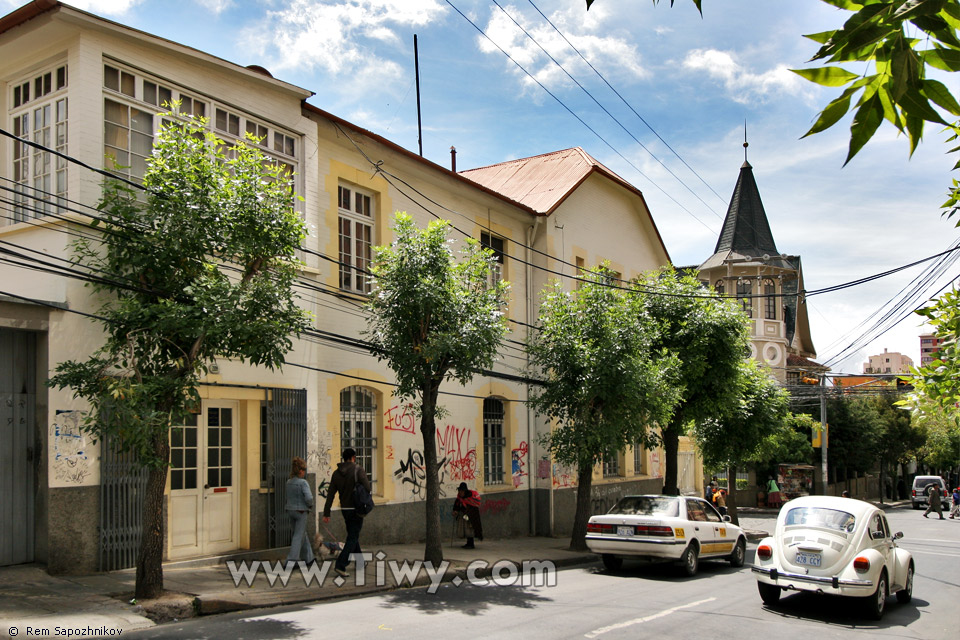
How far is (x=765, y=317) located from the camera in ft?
158

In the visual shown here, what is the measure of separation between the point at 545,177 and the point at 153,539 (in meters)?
18.0

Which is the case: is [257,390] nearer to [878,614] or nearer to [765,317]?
[878,614]

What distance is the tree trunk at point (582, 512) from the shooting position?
1808 centimetres

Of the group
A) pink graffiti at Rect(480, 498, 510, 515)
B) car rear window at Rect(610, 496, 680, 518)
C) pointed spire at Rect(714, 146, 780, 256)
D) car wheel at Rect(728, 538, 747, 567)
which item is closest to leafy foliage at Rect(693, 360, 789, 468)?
pink graffiti at Rect(480, 498, 510, 515)

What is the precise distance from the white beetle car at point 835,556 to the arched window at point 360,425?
7.81 metres

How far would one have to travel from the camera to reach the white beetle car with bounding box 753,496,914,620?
10711 millimetres

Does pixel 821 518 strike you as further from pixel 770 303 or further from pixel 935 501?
pixel 770 303

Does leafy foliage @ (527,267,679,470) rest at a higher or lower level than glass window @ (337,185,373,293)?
lower

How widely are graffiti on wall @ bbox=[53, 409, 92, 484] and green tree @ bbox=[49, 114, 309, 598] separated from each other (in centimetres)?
106

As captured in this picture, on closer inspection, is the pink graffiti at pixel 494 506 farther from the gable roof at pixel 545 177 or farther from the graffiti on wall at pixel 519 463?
the gable roof at pixel 545 177

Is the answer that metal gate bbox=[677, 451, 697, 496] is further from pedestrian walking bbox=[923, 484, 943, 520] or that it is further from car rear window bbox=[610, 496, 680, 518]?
car rear window bbox=[610, 496, 680, 518]

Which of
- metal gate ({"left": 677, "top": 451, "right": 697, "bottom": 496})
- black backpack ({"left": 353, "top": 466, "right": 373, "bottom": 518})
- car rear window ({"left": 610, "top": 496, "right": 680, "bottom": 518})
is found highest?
black backpack ({"left": 353, "top": 466, "right": 373, "bottom": 518})

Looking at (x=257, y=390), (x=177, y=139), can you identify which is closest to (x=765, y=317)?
(x=257, y=390)

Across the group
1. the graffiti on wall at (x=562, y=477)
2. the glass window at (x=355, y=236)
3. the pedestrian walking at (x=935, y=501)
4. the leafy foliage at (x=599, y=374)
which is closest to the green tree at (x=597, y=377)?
the leafy foliage at (x=599, y=374)
